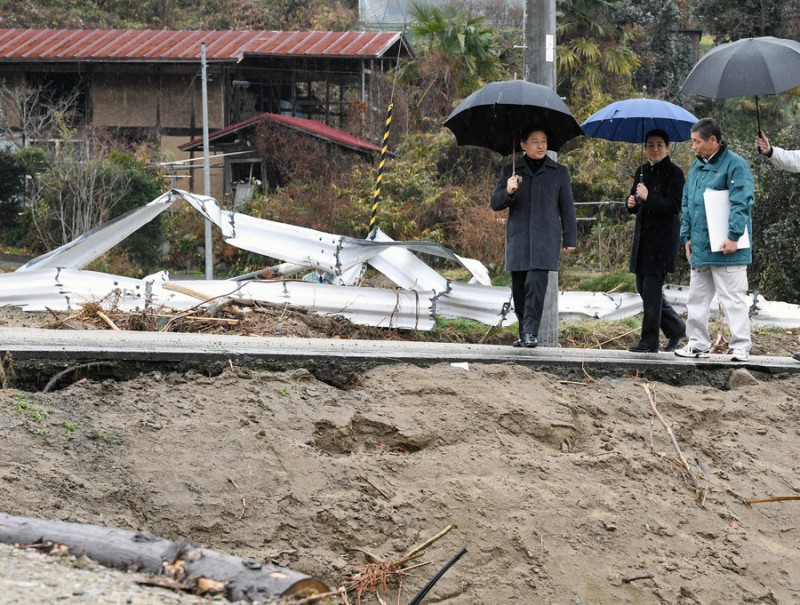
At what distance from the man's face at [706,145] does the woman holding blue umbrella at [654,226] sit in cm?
40

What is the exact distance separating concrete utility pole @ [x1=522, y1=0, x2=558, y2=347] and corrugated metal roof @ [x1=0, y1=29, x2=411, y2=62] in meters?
25.6

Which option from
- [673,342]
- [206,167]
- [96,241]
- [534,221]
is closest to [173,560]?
[534,221]

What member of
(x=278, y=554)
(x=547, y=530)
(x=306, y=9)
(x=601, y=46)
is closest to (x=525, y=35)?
(x=547, y=530)

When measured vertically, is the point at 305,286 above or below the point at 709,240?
below

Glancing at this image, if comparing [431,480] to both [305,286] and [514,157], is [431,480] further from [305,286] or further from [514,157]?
[305,286]

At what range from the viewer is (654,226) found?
815 cm

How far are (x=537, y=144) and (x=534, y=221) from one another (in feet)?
2.01

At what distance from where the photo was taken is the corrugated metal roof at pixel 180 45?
35.2 meters

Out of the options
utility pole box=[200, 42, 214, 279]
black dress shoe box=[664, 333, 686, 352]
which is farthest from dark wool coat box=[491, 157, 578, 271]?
utility pole box=[200, 42, 214, 279]

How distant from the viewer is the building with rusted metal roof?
35594 millimetres

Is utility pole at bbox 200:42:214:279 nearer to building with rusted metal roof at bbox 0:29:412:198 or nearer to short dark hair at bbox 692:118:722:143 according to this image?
building with rusted metal roof at bbox 0:29:412:198

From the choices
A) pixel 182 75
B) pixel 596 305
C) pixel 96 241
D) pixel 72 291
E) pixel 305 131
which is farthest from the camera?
pixel 182 75

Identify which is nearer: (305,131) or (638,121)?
(638,121)

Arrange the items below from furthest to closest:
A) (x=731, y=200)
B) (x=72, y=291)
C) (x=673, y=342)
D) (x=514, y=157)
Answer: (x=72, y=291) < (x=673, y=342) < (x=514, y=157) < (x=731, y=200)
